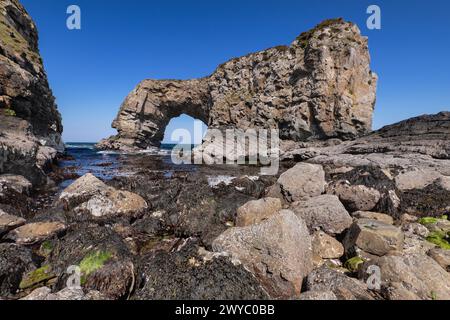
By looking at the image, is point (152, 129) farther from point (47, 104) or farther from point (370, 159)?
point (370, 159)

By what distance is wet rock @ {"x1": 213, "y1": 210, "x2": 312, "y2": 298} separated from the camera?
17.3ft

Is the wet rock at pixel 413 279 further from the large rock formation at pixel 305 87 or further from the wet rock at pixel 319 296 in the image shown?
the large rock formation at pixel 305 87

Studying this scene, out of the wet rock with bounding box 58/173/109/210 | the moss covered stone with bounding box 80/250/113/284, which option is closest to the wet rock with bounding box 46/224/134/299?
the moss covered stone with bounding box 80/250/113/284

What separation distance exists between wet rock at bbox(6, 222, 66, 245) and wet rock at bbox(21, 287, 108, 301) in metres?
3.92

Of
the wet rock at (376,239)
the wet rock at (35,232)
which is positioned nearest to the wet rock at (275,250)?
the wet rock at (376,239)

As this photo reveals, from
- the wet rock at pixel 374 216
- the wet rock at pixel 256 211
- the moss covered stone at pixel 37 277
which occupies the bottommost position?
the moss covered stone at pixel 37 277

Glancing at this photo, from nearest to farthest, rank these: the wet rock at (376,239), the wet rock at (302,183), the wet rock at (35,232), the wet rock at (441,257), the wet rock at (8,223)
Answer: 1. the wet rock at (441,257)
2. the wet rock at (376,239)
3. the wet rock at (35,232)
4. the wet rock at (8,223)
5. the wet rock at (302,183)

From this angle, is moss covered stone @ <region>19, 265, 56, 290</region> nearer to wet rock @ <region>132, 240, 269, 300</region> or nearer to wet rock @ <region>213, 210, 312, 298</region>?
wet rock @ <region>132, 240, 269, 300</region>

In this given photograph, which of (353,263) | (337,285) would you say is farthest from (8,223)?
(353,263)

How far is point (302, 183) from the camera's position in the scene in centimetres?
1102

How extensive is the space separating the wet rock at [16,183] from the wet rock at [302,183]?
13631mm

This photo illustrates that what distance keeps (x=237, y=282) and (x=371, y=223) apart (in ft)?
15.6

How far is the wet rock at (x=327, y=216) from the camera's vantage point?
7.90 m

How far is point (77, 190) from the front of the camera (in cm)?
1098
